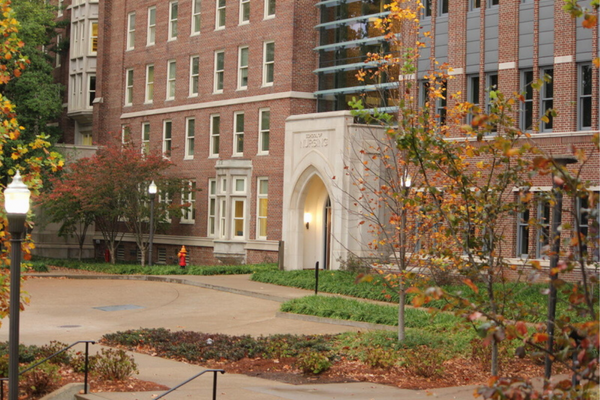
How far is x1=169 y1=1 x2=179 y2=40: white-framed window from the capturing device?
4491 cm

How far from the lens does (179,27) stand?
44.3 m

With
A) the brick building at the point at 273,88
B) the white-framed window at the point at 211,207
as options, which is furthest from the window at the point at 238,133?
the white-framed window at the point at 211,207

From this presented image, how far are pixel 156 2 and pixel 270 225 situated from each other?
16.0 meters

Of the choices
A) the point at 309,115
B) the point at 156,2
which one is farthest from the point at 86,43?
the point at 309,115

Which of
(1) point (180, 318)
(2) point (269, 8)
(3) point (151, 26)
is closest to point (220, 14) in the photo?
(2) point (269, 8)

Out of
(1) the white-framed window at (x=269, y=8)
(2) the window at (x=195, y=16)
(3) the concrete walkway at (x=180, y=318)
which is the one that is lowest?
(3) the concrete walkway at (x=180, y=318)

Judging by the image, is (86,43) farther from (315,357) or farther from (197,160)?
(315,357)

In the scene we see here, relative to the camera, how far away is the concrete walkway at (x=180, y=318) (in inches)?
476

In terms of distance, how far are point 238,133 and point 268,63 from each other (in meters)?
3.77

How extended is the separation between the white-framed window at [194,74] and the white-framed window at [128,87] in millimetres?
5837

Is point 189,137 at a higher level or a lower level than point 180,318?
higher

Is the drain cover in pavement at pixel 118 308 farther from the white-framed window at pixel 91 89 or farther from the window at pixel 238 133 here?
the white-framed window at pixel 91 89

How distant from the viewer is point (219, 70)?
41500 mm

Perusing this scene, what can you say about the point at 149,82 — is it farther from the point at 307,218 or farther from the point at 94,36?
the point at 307,218
